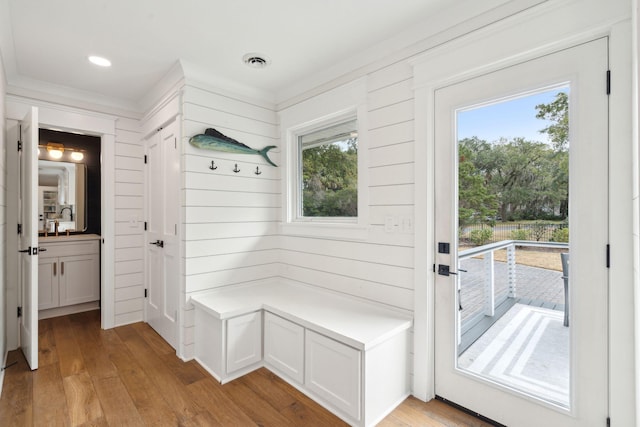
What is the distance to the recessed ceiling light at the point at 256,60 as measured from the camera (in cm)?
239

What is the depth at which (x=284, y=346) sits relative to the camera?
2.27m

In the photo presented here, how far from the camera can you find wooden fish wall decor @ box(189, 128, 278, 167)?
8.38 feet

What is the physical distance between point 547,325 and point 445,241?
2.18 feet

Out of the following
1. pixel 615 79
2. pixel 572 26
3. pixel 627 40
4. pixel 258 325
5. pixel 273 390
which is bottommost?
pixel 273 390

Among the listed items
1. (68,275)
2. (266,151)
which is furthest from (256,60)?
(68,275)

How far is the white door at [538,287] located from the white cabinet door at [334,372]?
0.60 m

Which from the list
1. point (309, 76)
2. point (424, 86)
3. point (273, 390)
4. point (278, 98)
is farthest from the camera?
point (278, 98)

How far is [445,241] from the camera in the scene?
76.8 inches

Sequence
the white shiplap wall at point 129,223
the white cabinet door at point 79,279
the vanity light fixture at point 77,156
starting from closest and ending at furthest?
the white shiplap wall at point 129,223 < the white cabinet door at point 79,279 < the vanity light fixture at point 77,156

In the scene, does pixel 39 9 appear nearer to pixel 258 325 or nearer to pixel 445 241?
pixel 258 325

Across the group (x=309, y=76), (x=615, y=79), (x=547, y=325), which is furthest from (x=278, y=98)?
(x=547, y=325)

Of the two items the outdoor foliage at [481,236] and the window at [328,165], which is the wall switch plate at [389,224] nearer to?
the window at [328,165]

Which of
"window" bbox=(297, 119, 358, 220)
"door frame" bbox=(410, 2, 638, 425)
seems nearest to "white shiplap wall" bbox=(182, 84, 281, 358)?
"window" bbox=(297, 119, 358, 220)

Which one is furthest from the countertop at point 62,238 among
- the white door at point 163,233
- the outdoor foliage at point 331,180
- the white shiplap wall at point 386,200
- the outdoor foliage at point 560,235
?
the outdoor foliage at point 560,235
